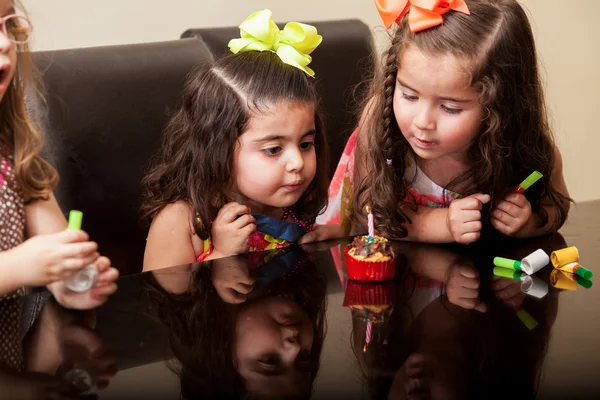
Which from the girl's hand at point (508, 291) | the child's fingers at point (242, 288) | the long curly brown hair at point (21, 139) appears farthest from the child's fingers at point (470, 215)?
the long curly brown hair at point (21, 139)

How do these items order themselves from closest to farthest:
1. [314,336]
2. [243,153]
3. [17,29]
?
[314,336] → [17,29] → [243,153]

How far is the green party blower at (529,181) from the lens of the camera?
1465 millimetres

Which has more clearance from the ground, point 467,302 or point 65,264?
point 65,264

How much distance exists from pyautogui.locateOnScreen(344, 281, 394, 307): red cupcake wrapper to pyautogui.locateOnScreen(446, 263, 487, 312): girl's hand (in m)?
0.08

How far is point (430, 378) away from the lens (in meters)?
0.86

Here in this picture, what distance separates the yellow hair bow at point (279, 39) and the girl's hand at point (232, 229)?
0.28 metres

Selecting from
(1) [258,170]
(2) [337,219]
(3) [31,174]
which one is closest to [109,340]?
(3) [31,174]

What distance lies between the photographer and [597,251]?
1350 millimetres

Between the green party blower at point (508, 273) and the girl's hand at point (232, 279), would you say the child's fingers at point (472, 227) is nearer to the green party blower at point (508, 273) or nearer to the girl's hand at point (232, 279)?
the green party blower at point (508, 273)

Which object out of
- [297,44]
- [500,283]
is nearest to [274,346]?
[500,283]

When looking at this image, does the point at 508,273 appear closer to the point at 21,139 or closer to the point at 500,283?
the point at 500,283

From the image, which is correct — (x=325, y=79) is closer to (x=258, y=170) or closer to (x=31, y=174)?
(x=258, y=170)

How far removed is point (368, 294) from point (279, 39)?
2.05 feet

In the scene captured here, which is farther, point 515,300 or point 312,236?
point 312,236
